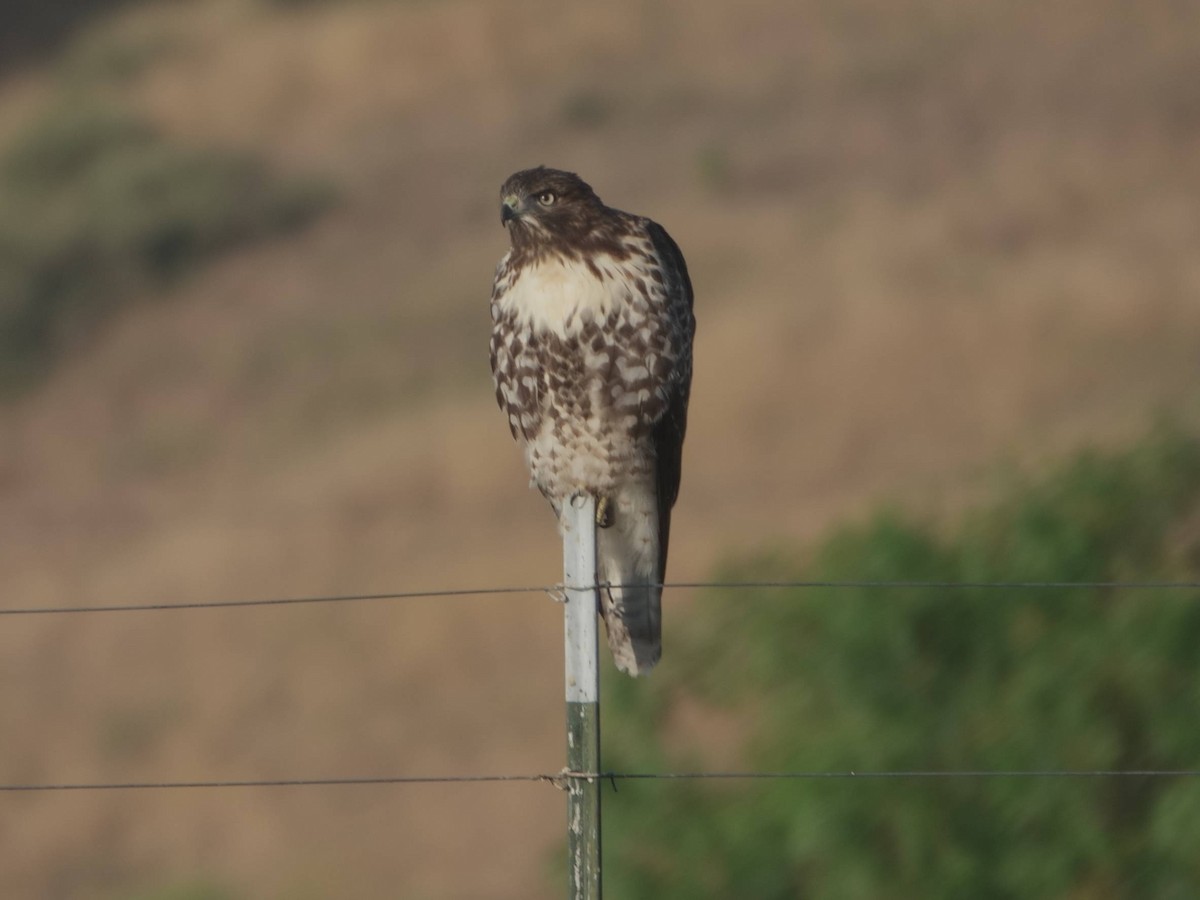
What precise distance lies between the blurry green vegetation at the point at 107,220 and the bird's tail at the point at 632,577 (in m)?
26.9

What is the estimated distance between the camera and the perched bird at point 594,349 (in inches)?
232

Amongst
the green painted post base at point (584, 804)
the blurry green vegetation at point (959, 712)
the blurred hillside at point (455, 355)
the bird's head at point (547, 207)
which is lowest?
the green painted post base at point (584, 804)

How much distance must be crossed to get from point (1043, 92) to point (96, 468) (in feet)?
45.1

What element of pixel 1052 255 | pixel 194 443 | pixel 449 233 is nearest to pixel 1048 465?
pixel 1052 255

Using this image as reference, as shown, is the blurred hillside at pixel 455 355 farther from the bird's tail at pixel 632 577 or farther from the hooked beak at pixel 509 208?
the hooked beak at pixel 509 208

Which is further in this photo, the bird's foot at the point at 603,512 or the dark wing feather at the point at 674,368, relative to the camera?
the bird's foot at the point at 603,512

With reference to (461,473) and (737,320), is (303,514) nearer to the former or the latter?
(461,473)

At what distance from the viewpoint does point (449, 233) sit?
104ft

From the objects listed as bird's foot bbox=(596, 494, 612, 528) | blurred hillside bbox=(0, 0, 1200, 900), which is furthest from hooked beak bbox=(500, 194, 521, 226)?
blurred hillside bbox=(0, 0, 1200, 900)

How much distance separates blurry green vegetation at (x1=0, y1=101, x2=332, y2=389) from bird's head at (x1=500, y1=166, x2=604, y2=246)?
88.9ft

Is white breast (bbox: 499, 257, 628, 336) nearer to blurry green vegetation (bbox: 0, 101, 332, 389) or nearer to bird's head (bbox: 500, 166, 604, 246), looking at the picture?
bird's head (bbox: 500, 166, 604, 246)

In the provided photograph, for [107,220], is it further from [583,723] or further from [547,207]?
[583,723]

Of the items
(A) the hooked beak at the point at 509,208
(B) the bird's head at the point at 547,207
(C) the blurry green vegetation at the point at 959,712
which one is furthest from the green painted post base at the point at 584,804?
(C) the blurry green vegetation at the point at 959,712

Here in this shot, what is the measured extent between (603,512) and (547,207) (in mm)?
799
